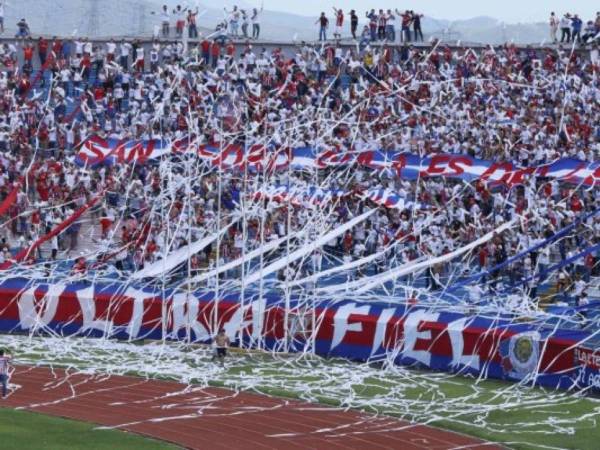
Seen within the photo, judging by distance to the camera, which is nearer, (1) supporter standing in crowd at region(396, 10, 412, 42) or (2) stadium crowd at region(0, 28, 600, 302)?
(2) stadium crowd at region(0, 28, 600, 302)

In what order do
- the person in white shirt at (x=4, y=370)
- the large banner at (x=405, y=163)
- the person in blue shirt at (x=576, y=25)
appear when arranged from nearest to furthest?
the person in white shirt at (x=4, y=370) < the large banner at (x=405, y=163) < the person in blue shirt at (x=576, y=25)

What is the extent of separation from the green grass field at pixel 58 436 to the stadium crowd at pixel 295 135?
633cm

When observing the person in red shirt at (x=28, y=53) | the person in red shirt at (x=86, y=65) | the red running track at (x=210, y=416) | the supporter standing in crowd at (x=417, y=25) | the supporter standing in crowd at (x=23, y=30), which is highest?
the supporter standing in crowd at (x=417, y=25)

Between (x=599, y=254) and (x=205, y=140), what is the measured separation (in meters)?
12.6

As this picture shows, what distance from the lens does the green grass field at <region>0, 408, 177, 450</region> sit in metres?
28.9

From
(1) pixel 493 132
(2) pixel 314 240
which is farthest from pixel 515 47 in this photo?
(2) pixel 314 240

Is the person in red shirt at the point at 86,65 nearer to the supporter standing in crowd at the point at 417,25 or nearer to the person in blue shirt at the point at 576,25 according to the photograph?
the supporter standing in crowd at the point at 417,25

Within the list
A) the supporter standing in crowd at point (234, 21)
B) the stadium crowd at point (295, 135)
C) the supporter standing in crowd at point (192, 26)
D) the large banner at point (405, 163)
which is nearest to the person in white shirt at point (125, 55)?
the stadium crowd at point (295, 135)

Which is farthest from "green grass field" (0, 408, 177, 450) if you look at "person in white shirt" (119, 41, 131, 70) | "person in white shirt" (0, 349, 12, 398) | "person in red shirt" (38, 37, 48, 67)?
"person in red shirt" (38, 37, 48, 67)

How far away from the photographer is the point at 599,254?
39000 millimetres

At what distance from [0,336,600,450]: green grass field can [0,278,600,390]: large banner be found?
1.39ft

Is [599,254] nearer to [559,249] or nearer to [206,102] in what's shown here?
[559,249]

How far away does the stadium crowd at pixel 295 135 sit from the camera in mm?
40062

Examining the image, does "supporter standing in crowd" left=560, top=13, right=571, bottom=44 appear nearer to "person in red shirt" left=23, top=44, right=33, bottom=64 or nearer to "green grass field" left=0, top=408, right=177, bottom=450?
"person in red shirt" left=23, top=44, right=33, bottom=64
